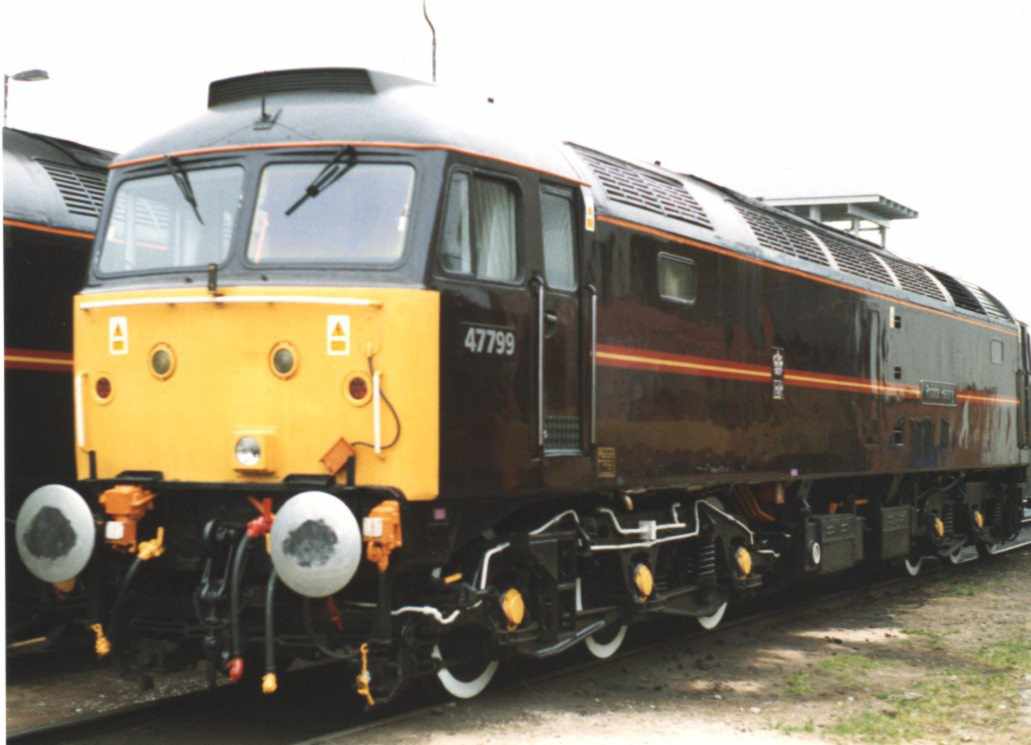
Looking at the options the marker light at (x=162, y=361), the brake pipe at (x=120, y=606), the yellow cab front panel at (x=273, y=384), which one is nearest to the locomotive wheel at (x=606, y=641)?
the yellow cab front panel at (x=273, y=384)

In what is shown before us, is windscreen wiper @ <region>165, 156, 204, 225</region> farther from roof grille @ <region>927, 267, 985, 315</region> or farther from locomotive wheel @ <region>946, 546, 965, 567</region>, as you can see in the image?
locomotive wheel @ <region>946, 546, 965, 567</region>

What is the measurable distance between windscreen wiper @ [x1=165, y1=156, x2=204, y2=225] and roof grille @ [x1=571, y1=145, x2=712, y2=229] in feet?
8.84

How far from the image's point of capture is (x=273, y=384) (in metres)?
7.44

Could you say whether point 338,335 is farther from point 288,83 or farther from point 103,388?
point 288,83

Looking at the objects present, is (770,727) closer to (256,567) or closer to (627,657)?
(627,657)

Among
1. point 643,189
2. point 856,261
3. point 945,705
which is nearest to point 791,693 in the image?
point 945,705

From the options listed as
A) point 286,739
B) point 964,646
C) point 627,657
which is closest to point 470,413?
point 286,739

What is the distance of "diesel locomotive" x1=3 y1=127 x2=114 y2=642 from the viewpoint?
9398 millimetres

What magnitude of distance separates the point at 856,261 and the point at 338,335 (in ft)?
25.9

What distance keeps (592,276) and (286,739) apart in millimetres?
3456

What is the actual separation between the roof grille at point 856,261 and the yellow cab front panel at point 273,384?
7022mm

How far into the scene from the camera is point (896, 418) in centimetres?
1407

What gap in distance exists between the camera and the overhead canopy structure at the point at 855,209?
119 ft

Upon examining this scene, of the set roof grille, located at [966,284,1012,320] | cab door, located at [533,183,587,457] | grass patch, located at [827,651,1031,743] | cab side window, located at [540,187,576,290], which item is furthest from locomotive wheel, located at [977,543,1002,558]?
cab side window, located at [540,187,576,290]
